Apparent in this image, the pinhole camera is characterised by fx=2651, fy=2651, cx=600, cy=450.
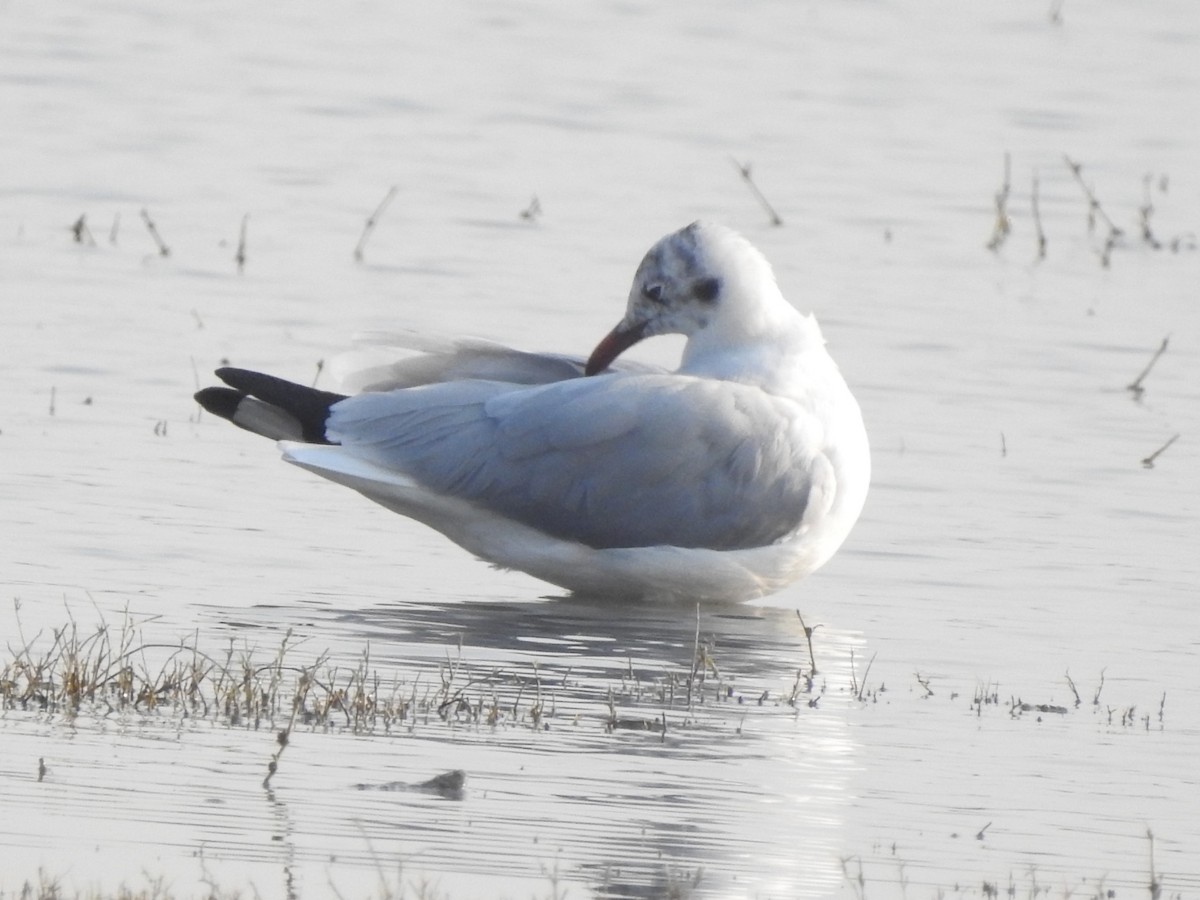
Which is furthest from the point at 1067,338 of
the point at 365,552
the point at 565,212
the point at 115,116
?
the point at 115,116

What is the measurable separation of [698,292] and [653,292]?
0.17 m

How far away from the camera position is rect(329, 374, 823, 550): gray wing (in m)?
8.36

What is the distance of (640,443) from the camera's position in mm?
8422

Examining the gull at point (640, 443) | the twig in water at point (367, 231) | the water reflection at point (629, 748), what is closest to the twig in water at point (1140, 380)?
the gull at point (640, 443)

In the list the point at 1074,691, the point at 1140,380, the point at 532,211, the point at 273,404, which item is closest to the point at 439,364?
the point at 273,404

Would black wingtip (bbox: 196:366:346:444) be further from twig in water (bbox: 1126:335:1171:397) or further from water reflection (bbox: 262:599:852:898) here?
twig in water (bbox: 1126:335:1171:397)

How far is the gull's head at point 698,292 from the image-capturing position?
8.84 m

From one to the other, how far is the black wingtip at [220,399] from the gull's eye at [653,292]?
142cm

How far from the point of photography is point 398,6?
21906 millimetres

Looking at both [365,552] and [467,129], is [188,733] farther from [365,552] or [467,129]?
[467,129]

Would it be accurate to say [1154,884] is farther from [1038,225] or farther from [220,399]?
[1038,225]

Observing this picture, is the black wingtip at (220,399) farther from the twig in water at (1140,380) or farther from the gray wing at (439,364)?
the twig in water at (1140,380)

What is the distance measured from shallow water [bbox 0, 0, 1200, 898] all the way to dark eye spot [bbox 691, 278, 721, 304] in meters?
1.07

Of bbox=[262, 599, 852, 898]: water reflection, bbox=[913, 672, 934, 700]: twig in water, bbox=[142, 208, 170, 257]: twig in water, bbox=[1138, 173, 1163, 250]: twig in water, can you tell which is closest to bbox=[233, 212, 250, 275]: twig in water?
bbox=[142, 208, 170, 257]: twig in water
